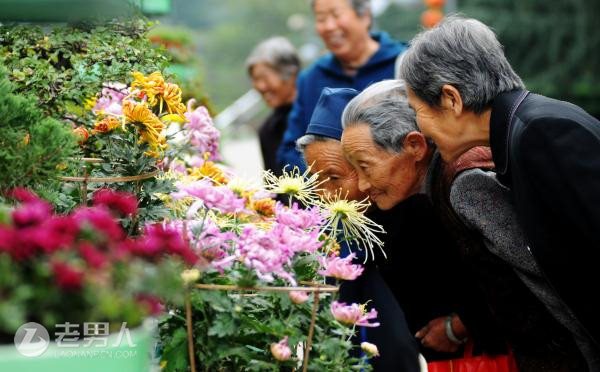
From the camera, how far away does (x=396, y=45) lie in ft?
17.9

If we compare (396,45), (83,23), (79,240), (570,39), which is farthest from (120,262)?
(570,39)

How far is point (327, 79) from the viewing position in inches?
212

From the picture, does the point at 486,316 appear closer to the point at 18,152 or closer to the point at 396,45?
the point at 18,152

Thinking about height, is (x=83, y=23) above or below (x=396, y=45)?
above

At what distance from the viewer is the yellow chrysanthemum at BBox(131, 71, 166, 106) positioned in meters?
2.50

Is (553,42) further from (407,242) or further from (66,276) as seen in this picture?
(66,276)

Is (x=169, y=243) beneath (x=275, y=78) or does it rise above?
above

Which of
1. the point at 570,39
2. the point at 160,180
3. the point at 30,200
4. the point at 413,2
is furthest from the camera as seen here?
the point at 413,2

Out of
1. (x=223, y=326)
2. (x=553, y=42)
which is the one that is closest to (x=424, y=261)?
(x=223, y=326)

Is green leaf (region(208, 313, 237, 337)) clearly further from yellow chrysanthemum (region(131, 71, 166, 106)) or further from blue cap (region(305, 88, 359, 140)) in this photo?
blue cap (region(305, 88, 359, 140))

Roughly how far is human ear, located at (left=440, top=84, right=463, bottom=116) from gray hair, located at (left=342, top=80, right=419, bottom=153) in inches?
13.0

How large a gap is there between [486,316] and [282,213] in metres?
1.00

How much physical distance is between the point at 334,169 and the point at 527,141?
0.96 meters

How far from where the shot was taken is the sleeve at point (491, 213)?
254 centimetres
